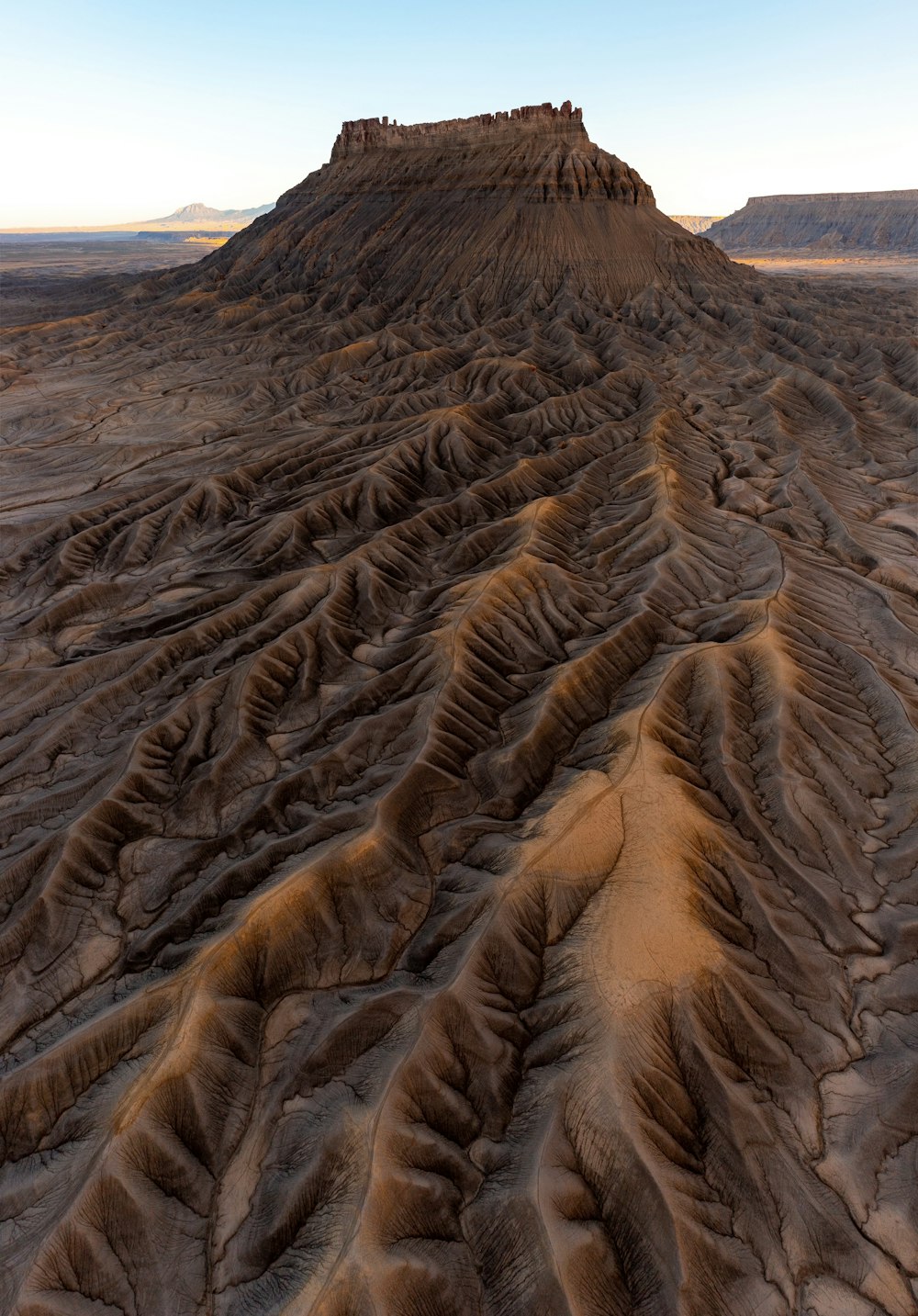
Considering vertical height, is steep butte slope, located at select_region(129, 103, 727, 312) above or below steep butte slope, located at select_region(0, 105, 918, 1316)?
above

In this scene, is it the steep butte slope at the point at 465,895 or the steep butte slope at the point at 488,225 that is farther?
the steep butte slope at the point at 488,225

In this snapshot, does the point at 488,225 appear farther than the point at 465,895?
Yes

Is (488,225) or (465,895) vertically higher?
(488,225)

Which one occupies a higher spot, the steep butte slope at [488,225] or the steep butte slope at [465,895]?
the steep butte slope at [488,225]

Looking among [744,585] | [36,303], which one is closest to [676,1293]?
[744,585]

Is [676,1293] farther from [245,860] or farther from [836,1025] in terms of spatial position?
[245,860]

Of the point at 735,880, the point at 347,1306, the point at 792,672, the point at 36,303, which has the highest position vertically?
the point at 36,303

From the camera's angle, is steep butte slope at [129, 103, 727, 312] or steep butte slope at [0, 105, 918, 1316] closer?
steep butte slope at [0, 105, 918, 1316]

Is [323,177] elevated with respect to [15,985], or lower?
elevated
